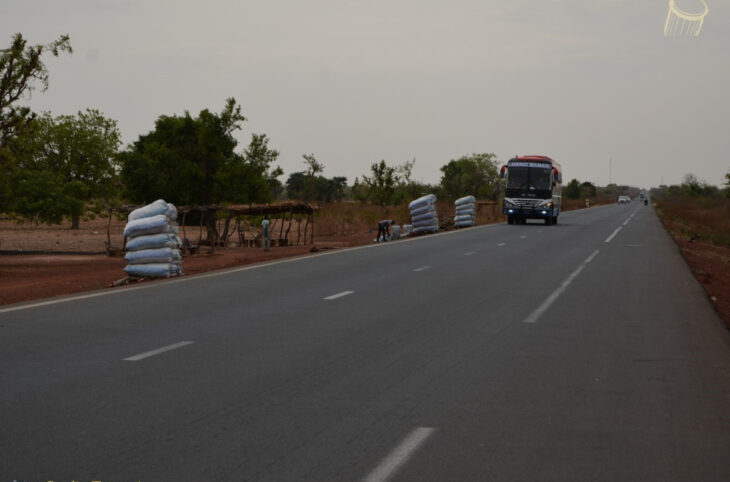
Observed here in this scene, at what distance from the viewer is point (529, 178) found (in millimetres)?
46281

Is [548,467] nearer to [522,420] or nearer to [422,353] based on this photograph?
[522,420]

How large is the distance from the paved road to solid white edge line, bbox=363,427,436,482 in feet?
0.05

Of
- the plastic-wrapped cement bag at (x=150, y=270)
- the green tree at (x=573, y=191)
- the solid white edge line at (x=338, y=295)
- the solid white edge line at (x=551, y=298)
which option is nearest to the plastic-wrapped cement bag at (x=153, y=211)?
the plastic-wrapped cement bag at (x=150, y=270)

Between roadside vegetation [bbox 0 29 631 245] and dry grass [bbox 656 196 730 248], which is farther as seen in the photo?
dry grass [bbox 656 196 730 248]

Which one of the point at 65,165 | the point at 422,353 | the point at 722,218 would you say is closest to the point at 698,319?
the point at 422,353

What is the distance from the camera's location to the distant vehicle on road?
4616cm

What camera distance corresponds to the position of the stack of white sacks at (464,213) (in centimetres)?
4819

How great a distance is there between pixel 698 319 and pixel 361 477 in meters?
8.91

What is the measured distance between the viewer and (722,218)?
7925 centimetres

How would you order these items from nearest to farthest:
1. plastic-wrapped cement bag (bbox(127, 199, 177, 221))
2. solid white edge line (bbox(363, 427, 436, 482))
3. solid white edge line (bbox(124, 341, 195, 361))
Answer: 1. solid white edge line (bbox(363, 427, 436, 482))
2. solid white edge line (bbox(124, 341, 195, 361))
3. plastic-wrapped cement bag (bbox(127, 199, 177, 221))

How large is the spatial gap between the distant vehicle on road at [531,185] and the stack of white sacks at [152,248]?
30.2 metres

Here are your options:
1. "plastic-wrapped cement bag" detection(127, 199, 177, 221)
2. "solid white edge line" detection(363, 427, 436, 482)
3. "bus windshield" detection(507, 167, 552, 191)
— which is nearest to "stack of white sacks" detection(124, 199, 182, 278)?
"plastic-wrapped cement bag" detection(127, 199, 177, 221)

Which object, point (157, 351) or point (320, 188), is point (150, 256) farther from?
point (320, 188)

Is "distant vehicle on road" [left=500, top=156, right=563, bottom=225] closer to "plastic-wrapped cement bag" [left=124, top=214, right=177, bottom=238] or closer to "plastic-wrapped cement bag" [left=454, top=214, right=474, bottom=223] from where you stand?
"plastic-wrapped cement bag" [left=454, top=214, right=474, bottom=223]
